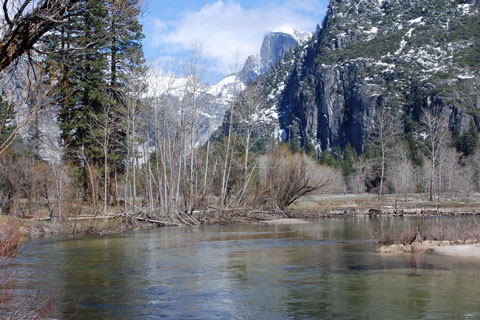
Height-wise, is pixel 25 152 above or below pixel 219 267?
above

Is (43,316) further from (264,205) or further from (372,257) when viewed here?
(264,205)

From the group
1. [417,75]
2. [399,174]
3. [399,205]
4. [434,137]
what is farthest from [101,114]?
[417,75]

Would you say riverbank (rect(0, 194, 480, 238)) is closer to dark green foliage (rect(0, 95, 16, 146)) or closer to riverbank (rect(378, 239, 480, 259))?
dark green foliage (rect(0, 95, 16, 146))

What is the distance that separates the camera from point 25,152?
3697 cm

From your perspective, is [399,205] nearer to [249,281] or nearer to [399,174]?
[399,174]

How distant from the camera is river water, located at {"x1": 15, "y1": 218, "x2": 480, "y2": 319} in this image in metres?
11.8

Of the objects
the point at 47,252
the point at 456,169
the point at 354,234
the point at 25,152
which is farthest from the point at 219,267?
the point at 456,169

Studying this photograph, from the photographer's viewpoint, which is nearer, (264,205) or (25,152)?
(25,152)

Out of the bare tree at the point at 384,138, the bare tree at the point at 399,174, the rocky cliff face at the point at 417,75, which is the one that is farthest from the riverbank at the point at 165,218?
the rocky cliff face at the point at 417,75

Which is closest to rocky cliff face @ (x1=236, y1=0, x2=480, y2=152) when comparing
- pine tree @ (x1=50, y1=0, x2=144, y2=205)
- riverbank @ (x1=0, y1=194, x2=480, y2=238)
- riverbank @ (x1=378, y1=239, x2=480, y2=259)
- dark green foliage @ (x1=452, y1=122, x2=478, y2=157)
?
dark green foliage @ (x1=452, y1=122, x2=478, y2=157)

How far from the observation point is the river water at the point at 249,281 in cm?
1181

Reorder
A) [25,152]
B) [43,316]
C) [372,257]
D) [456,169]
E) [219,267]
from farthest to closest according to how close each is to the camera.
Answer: [456,169], [25,152], [372,257], [219,267], [43,316]

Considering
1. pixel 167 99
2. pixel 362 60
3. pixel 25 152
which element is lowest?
pixel 25 152

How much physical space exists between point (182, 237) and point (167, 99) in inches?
664
